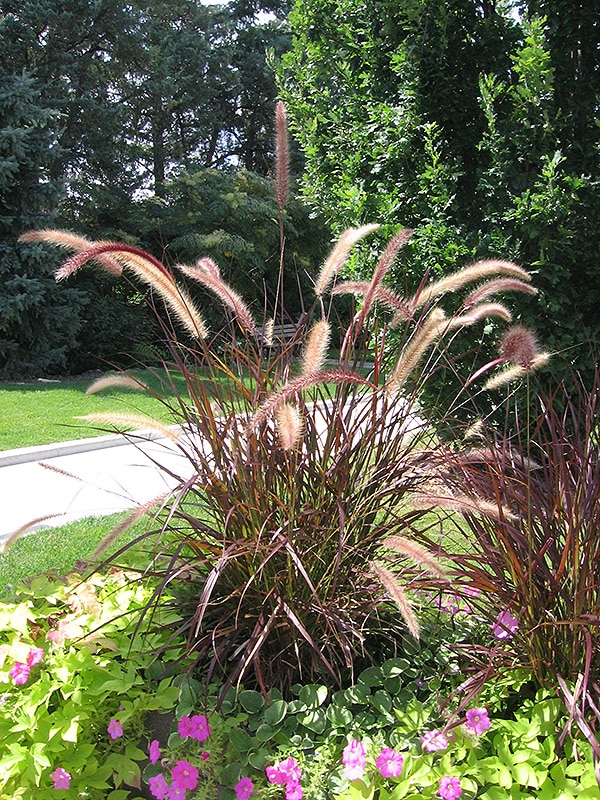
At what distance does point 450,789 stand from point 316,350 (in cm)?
99

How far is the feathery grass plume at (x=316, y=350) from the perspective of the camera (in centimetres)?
166

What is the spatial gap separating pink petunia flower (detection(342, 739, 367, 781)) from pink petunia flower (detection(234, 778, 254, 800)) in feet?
0.70

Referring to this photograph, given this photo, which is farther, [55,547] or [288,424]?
[55,547]

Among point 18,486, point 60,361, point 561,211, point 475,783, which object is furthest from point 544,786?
point 60,361

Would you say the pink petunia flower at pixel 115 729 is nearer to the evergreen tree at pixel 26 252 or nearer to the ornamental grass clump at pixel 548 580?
the ornamental grass clump at pixel 548 580

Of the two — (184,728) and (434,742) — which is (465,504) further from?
(184,728)

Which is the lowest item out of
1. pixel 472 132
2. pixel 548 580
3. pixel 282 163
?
pixel 548 580

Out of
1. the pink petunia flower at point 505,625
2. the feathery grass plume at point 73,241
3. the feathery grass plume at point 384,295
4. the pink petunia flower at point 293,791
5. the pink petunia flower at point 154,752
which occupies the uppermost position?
the feathery grass plume at point 73,241

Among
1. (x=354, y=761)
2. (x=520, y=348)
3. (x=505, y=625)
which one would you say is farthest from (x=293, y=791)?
(x=520, y=348)

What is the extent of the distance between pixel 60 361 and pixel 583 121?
35.7ft

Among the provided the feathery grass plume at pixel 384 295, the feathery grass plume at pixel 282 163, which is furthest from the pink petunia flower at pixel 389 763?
the feathery grass plume at pixel 282 163

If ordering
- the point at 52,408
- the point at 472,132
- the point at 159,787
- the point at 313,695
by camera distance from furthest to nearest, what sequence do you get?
the point at 52,408, the point at 472,132, the point at 313,695, the point at 159,787

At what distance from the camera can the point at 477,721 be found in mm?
1587

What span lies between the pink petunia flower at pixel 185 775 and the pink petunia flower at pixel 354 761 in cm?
34
